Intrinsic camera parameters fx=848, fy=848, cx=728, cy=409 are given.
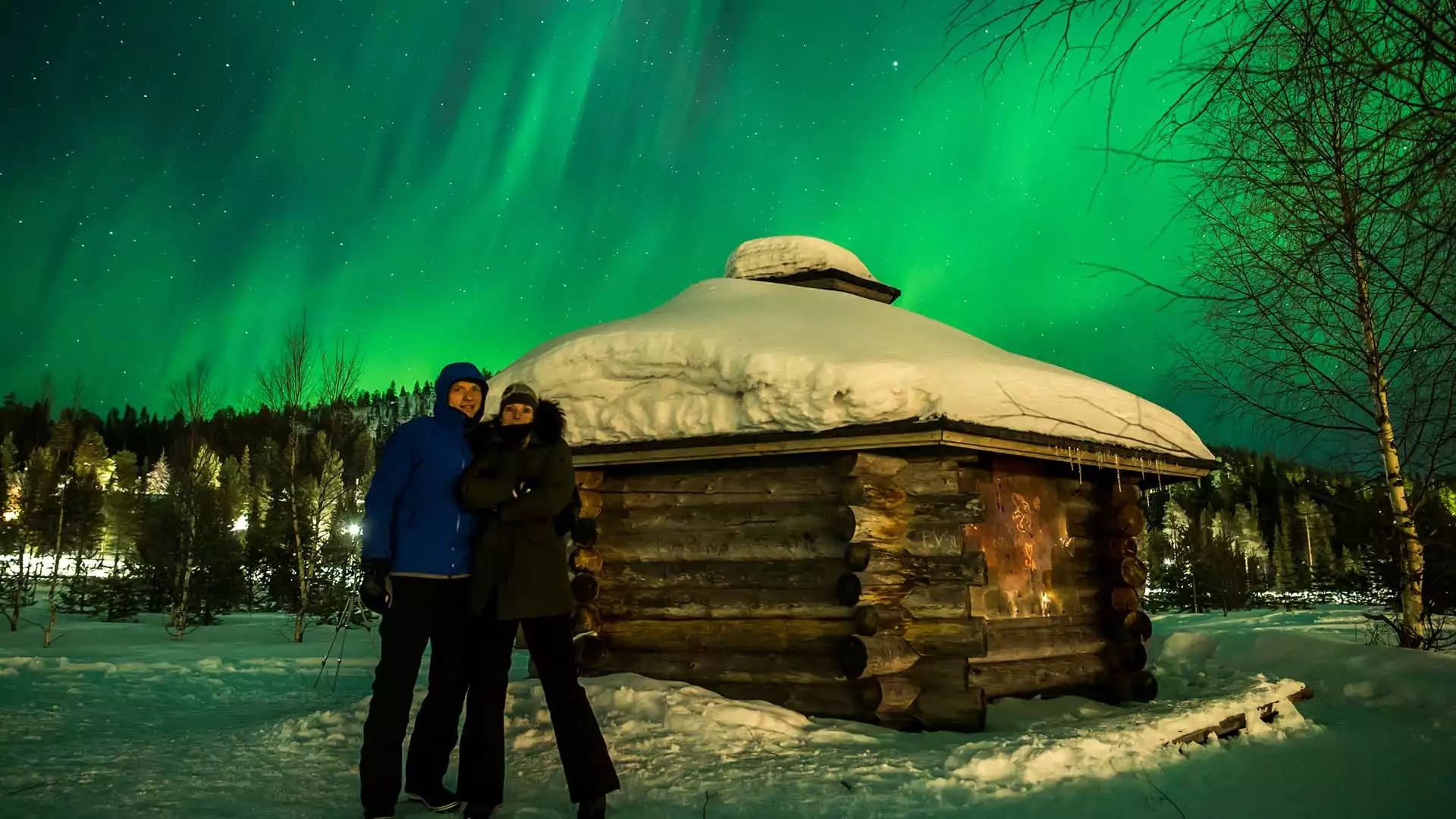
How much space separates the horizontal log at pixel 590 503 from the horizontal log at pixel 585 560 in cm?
32

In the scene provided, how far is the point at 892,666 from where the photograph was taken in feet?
22.1

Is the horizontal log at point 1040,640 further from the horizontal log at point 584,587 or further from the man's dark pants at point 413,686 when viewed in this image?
the man's dark pants at point 413,686

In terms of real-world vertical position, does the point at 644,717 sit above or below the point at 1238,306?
below

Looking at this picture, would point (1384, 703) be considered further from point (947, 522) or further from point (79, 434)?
point (79, 434)

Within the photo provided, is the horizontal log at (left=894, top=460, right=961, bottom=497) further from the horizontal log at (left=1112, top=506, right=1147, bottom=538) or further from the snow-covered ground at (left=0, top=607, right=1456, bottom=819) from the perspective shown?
the horizontal log at (left=1112, top=506, right=1147, bottom=538)

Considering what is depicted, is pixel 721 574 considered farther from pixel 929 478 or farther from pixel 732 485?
pixel 929 478

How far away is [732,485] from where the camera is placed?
7.57 metres

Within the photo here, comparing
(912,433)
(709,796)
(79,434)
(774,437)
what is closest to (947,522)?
(912,433)

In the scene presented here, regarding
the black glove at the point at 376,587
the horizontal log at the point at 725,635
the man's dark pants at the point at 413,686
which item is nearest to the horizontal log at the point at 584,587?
the horizontal log at the point at 725,635

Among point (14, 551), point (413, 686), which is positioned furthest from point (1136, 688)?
point (14, 551)

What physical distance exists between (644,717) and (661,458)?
2.11 metres

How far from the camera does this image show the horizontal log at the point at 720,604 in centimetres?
708

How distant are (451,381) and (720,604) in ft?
12.0

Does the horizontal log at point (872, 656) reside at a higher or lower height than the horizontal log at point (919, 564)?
lower
